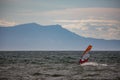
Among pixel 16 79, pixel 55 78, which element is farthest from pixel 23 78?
pixel 55 78

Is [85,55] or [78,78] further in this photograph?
[85,55]

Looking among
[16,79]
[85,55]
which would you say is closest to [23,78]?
[16,79]

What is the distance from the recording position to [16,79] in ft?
125

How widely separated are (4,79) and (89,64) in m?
25.5

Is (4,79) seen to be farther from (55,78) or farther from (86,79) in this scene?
(86,79)

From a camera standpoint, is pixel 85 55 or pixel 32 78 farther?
pixel 85 55

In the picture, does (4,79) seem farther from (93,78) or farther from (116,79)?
(116,79)

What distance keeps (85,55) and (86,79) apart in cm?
2189

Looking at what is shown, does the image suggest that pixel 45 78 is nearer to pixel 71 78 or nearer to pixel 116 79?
pixel 71 78

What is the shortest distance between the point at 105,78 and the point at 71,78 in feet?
13.7

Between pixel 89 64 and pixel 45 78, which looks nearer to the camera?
pixel 45 78

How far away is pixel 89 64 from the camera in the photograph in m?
60.6

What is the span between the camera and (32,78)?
39.2 metres

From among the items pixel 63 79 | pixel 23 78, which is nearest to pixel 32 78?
pixel 23 78
